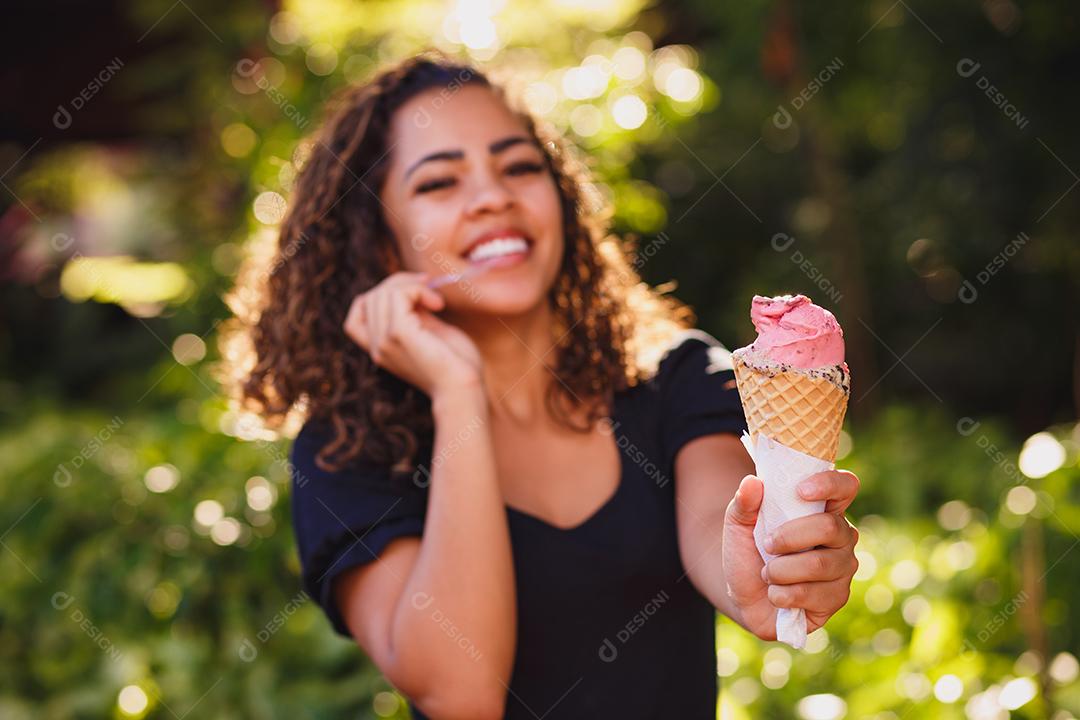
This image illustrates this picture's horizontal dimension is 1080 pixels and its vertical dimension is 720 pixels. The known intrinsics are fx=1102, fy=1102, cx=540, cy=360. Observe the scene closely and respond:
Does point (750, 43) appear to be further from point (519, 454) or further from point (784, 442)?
point (784, 442)

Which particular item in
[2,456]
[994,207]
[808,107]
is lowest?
[994,207]

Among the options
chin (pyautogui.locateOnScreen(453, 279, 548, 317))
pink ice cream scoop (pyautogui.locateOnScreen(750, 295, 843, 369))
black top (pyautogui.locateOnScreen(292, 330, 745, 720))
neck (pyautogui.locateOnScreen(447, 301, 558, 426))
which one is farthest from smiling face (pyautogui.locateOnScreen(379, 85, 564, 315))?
pink ice cream scoop (pyautogui.locateOnScreen(750, 295, 843, 369))

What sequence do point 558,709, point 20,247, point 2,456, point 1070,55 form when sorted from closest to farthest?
point 558,709 → point 1070,55 → point 2,456 → point 20,247

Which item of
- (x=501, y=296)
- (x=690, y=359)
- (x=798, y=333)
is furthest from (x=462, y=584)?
(x=798, y=333)

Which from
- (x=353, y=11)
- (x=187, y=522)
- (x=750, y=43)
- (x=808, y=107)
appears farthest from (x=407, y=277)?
(x=808, y=107)

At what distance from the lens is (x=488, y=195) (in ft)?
6.88

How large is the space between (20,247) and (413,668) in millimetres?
6425

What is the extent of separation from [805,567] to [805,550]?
0.09ft

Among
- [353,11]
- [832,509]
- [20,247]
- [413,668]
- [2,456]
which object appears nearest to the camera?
[832,509]

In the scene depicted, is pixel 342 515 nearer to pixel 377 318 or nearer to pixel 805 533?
pixel 377 318

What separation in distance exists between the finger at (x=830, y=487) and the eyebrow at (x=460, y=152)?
112cm

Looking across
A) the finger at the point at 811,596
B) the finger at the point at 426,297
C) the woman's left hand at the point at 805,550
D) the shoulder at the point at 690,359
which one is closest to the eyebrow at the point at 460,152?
the finger at the point at 426,297

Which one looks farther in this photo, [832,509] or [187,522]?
[187,522]

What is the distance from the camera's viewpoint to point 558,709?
2004 mm
